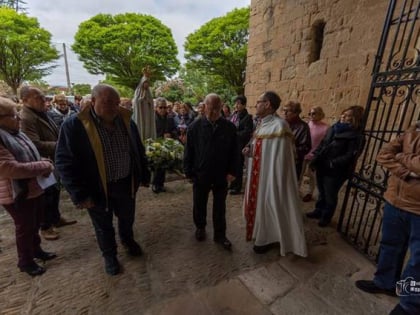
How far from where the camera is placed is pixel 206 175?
2.39 metres

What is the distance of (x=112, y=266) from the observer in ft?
6.86

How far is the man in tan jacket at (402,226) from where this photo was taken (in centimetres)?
155

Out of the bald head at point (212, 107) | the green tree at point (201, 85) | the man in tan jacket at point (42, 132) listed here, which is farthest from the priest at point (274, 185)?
the green tree at point (201, 85)

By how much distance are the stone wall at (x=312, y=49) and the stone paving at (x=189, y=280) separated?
9.62 feet

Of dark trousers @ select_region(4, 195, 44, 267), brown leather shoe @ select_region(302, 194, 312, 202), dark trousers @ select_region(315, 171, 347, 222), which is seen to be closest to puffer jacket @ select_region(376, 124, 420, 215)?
dark trousers @ select_region(315, 171, 347, 222)

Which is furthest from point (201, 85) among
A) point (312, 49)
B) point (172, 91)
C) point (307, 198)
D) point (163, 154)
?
point (307, 198)

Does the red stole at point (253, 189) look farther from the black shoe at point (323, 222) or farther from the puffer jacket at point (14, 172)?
the puffer jacket at point (14, 172)

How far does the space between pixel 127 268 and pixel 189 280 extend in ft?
2.01

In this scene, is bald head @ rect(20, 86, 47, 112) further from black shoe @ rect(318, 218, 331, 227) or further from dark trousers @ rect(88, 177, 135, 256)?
black shoe @ rect(318, 218, 331, 227)

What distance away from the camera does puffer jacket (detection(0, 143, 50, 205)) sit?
1670 millimetres

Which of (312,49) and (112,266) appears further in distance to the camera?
(312,49)

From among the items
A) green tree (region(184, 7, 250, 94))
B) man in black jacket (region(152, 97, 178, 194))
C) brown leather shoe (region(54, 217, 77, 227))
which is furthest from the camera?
green tree (region(184, 7, 250, 94))

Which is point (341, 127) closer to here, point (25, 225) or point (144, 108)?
point (144, 108)

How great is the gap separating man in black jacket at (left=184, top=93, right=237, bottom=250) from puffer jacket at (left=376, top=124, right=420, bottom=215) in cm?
132
